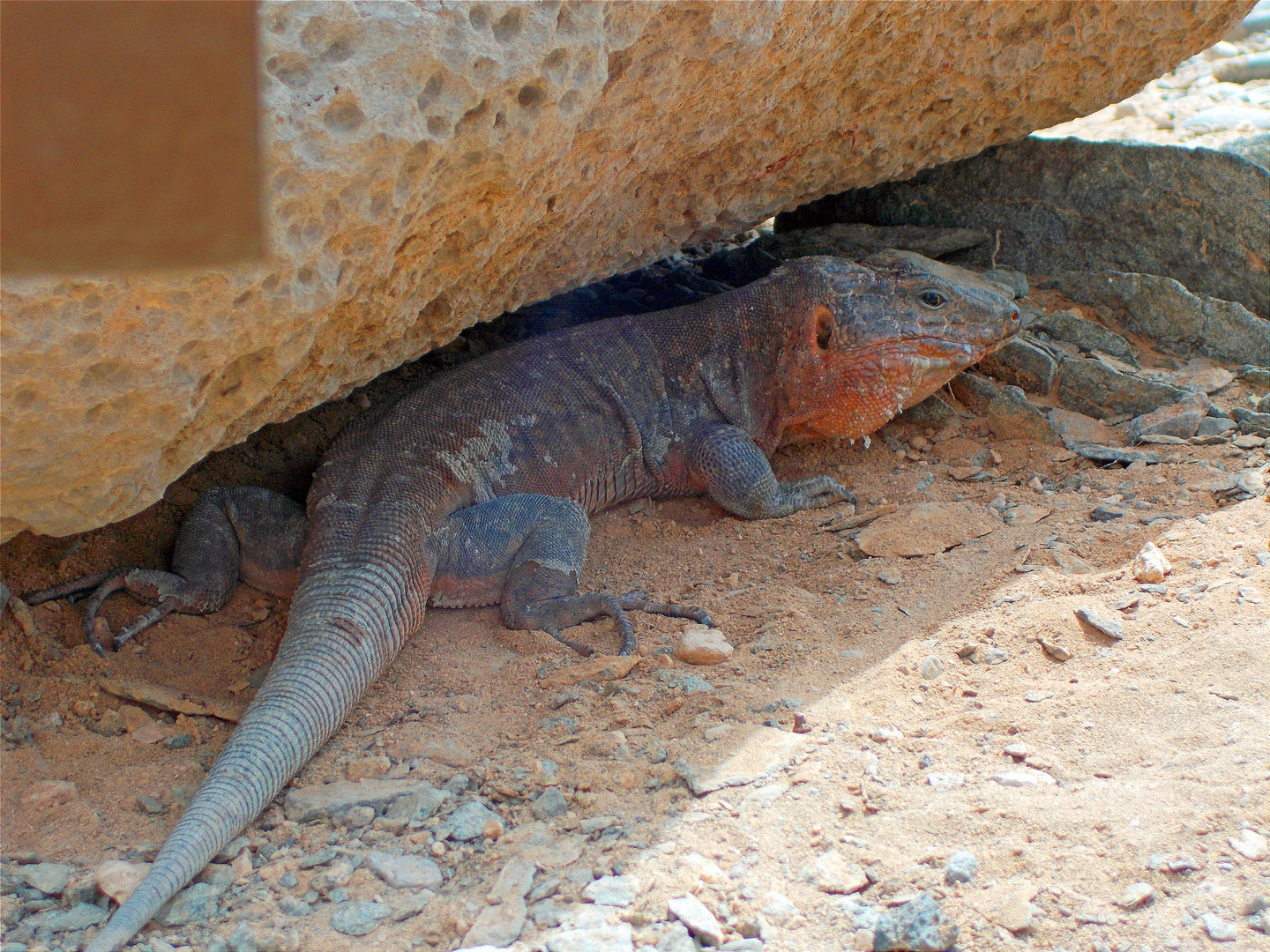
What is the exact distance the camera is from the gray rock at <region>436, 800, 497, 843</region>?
8.81ft

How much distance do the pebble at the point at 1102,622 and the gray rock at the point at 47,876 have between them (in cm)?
305

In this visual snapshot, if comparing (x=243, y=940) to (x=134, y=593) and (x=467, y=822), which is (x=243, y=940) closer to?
(x=467, y=822)

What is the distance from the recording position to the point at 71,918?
7.98ft

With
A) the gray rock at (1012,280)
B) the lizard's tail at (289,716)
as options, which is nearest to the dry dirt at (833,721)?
the lizard's tail at (289,716)

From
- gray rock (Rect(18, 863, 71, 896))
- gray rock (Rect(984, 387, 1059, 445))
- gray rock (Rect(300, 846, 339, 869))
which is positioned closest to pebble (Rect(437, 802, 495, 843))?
gray rock (Rect(300, 846, 339, 869))

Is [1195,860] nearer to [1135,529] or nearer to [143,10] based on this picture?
[1135,529]

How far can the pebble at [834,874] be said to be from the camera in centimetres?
227

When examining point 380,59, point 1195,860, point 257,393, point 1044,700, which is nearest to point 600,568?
point 257,393

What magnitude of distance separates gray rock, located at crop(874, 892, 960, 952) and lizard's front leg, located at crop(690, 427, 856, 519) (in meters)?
2.78

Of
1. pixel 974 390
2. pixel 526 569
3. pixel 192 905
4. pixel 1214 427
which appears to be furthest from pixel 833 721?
pixel 1214 427

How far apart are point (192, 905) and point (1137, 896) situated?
221 cm

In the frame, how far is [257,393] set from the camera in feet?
10.6

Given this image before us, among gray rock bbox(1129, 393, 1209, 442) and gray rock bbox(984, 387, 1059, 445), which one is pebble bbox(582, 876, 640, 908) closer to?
gray rock bbox(984, 387, 1059, 445)

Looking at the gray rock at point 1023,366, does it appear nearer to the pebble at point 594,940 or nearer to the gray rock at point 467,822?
the gray rock at point 467,822
